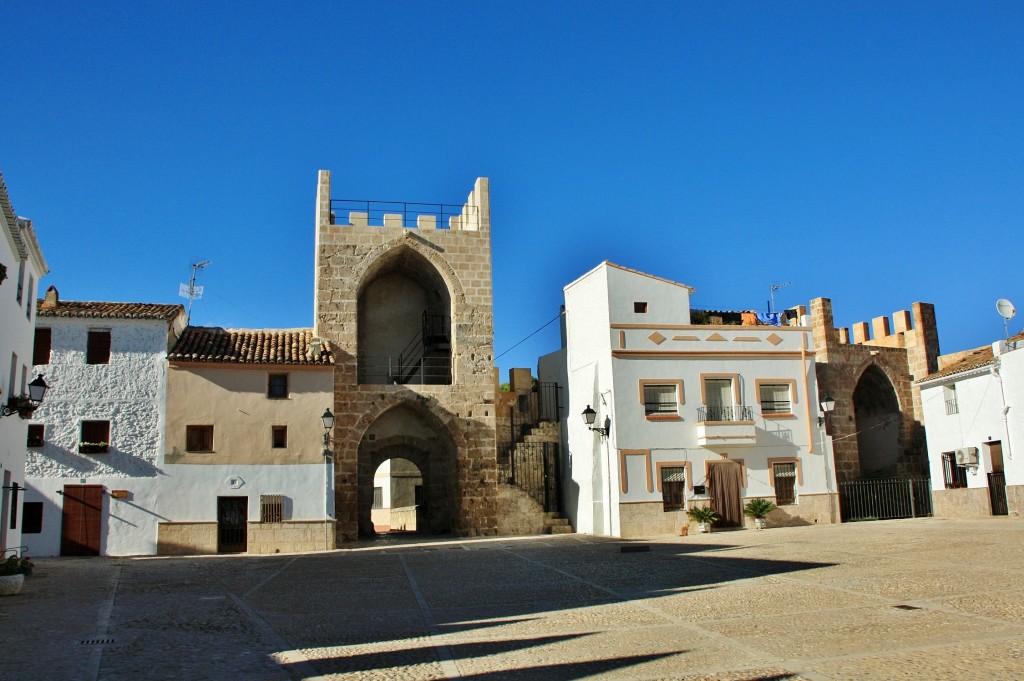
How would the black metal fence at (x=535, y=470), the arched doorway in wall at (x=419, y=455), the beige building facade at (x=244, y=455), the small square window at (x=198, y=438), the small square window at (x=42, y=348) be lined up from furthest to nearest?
the arched doorway in wall at (x=419, y=455), the black metal fence at (x=535, y=470), the small square window at (x=198, y=438), the beige building facade at (x=244, y=455), the small square window at (x=42, y=348)

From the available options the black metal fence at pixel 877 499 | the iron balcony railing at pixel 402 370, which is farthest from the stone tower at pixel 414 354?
the black metal fence at pixel 877 499

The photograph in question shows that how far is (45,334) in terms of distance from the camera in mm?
25359

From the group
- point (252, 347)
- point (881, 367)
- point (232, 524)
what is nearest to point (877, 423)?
point (881, 367)

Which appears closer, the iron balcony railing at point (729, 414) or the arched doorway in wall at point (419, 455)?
the iron balcony railing at point (729, 414)

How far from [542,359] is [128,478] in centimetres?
1470

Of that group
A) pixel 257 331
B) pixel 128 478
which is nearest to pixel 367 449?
pixel 257 331

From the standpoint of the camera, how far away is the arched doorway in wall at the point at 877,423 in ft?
115

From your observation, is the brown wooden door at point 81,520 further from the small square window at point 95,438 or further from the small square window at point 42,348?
the small square window at point 42,348

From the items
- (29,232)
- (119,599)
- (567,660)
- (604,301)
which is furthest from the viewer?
(604,301)

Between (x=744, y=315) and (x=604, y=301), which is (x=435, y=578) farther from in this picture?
(x=744, y=315)

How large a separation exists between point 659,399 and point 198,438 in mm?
13430

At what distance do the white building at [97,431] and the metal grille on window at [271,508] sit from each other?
2.84 m

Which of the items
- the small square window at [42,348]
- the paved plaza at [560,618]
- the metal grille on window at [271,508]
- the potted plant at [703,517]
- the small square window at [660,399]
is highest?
the small square window at [42,348]

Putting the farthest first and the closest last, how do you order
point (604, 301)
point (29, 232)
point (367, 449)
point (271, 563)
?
point (367, 449) < point (604, 301) < point (271, 563) < point (29, 232)
